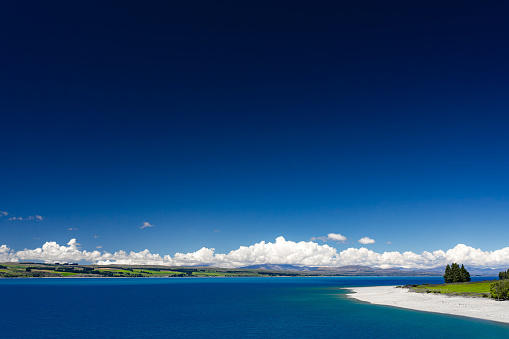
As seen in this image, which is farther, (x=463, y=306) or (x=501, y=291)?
(x=501, y=291)

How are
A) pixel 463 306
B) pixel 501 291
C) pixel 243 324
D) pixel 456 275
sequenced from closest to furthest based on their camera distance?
pixel 243 324
pixel 463 306
pixel 501 291
pixel 456 275

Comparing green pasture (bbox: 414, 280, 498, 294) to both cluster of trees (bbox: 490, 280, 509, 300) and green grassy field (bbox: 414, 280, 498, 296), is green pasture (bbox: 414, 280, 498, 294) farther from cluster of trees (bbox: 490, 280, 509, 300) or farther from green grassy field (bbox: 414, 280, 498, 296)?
cluster of trees (bbox: 490, 280, 509, 300)

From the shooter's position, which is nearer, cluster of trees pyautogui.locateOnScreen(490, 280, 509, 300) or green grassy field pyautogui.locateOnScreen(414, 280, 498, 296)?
cluster of trees pyautogui.locateOnScreen(490, 280, 509, 300)

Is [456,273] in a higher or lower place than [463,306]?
higher


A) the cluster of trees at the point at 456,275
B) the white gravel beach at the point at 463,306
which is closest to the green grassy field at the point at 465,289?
the white gravel beach at the point at 463,306

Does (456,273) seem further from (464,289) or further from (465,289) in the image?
(465,289)

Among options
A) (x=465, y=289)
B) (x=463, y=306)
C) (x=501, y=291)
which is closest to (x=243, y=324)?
(x=463, y=306)

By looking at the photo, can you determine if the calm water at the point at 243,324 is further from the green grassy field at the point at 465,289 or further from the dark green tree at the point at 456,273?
the dark green tree at the point at 456,273

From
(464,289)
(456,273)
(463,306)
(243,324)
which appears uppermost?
(456,273)

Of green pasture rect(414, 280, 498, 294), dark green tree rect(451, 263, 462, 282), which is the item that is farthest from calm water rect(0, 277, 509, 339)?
dark green tree rect(451, 263, 462, 282)

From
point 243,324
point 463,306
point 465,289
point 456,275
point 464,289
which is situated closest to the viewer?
point 243,324

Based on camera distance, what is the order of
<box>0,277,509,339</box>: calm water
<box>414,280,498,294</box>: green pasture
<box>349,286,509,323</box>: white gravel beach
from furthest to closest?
1. <box>414,280,498,294</box>: green pasture
2. <box>349,286,509,323</box>: white gravel beach
3. <box>0,277,509,339</box>: calm water

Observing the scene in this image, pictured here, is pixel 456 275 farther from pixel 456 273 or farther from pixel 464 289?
pixel 464 289
